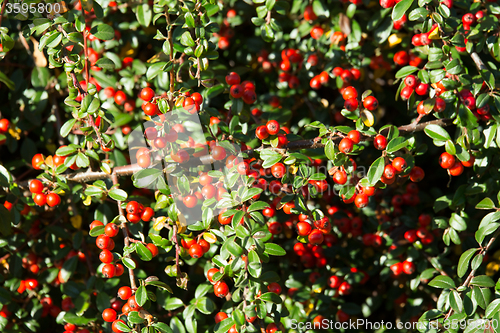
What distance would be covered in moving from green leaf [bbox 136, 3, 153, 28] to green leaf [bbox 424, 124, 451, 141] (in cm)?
151

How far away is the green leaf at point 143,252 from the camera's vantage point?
5.13 ft

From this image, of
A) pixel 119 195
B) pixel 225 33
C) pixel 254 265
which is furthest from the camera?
pixel 225 33

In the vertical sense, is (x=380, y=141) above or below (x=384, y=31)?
below

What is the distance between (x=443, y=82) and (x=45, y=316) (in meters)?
2.42

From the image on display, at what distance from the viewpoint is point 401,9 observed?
1.78 m

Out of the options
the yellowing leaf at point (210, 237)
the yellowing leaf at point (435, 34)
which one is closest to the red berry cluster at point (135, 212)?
the yellowing leaf at point (210, 237)

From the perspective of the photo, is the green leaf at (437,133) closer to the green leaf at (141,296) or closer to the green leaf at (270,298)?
the green leaf at (270,298)

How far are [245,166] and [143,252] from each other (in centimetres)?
53

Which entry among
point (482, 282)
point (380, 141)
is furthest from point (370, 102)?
point (482, 282)

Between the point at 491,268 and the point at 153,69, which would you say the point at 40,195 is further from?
the point at 491,268

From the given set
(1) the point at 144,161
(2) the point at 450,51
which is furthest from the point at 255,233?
(2) the point at 450,51

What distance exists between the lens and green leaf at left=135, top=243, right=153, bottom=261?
1.56 meters

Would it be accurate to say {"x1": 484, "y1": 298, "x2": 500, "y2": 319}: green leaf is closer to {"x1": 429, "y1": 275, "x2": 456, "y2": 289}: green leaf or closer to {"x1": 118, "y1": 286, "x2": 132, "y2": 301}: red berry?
{"x1": 429, "y1": 275, "x2": 456, "y2": 289}: green leaf

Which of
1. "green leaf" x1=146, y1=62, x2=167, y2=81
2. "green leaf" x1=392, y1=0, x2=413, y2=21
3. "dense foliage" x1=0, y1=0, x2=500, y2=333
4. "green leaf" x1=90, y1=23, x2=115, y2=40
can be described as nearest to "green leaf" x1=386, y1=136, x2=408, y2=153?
"dense foliage" x1=0, y1=0, x2=500, y2=333
